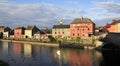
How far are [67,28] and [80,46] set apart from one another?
40.4m

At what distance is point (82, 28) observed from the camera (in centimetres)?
13112

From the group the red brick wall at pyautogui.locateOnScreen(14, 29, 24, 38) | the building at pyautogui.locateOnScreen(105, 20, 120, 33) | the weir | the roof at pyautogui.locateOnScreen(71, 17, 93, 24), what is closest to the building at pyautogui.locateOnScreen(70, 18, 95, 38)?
the roof at pyautogui.locateOnScreen(71, 17, 93, 24)

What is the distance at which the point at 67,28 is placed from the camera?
148 m

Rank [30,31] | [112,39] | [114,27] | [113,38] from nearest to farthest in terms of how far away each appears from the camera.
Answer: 1. [113,38]
2. [112,39]
3. [114,27]
4. [30,31]

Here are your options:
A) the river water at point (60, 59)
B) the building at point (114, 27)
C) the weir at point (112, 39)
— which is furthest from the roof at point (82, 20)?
the river water at point (60, 59)

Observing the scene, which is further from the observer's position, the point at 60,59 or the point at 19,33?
the point at 19,33

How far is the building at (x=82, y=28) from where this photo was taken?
424 ft

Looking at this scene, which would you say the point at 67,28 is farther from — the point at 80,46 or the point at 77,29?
the point at 80,46

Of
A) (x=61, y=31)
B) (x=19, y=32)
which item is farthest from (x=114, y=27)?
(x=19, y=32)

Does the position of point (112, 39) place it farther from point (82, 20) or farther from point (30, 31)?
point (30, 31)

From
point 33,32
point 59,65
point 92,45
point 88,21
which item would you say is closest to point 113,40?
point 92,45

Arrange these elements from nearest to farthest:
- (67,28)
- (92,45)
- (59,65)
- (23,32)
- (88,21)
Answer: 1. (59,65)
2. (92,45)
3. (88,21)
4. (67,28)
5. (23,32)

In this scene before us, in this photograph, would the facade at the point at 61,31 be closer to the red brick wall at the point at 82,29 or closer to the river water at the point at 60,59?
the red brick wall at the point at 82,29

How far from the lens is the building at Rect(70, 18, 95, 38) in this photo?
129375mm
